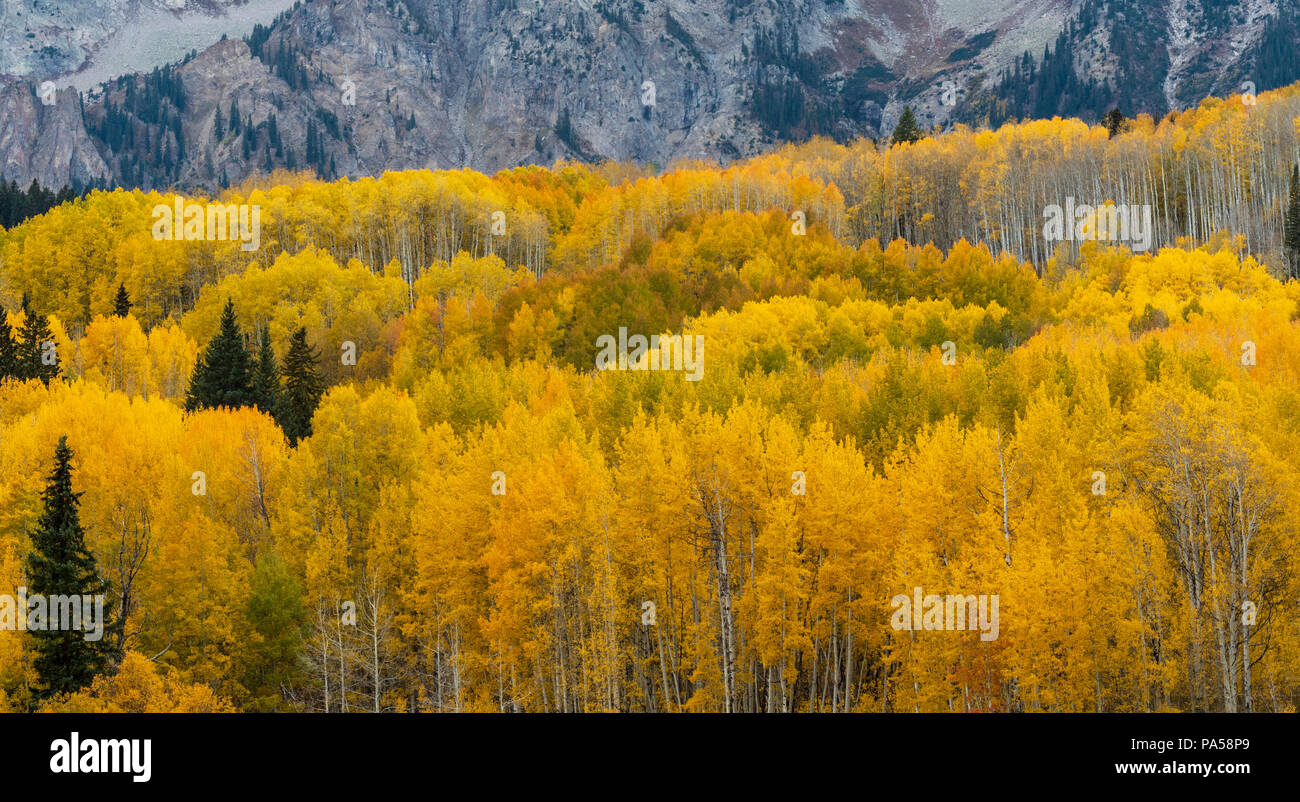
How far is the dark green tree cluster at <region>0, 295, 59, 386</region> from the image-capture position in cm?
8550

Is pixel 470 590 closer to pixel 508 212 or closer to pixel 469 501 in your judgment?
pixel 469 501

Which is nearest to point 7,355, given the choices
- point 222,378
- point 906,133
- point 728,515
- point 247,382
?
Answer: point 222,378

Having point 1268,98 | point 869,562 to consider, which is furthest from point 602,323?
point 1268,98

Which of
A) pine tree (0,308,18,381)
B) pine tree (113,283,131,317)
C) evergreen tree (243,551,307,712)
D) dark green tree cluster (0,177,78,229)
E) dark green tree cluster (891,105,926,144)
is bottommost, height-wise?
evergreen tree (243,551,307,712)

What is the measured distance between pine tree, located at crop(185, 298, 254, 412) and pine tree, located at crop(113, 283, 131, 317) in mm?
36412

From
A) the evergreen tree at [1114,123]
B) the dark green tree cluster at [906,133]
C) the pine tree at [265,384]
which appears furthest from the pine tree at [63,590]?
the evergreen tree at [1114,123]

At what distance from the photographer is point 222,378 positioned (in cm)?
8519

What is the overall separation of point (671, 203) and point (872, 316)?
54883 mm

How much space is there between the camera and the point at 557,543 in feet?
159

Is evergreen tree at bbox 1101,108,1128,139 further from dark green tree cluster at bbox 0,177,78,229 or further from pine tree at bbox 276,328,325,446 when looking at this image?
dark green tree cluster at bbox 0,177,78,229

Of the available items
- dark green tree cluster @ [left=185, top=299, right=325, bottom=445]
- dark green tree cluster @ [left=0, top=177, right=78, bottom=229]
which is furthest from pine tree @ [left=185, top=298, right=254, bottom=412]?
dark green tree cluster @ [left=0, top=177, right=78, bottom=229]

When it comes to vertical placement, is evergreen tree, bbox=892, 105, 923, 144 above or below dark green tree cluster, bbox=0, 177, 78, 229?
above

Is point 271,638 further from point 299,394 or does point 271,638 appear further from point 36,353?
point 36,353

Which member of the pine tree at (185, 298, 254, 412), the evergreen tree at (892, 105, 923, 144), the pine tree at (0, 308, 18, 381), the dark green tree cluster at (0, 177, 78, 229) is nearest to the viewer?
the pine tree at (185, 298, 254, 412)
